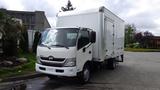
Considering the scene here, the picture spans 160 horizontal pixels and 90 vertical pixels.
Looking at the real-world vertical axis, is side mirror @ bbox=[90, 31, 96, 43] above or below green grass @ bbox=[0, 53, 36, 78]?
above

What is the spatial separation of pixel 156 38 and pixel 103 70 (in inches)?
1679

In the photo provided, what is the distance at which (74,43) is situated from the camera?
35.8 feet

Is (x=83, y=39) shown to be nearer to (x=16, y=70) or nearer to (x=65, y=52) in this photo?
(x=65, y=52)

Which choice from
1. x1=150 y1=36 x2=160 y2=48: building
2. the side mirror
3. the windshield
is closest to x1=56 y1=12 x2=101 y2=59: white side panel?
the side mirror

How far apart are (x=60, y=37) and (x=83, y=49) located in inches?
40.1

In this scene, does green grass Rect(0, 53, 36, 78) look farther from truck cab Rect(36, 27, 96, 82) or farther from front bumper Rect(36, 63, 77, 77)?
front bumper Rect(36, 63, 77, 77)

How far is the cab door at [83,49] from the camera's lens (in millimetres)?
11070

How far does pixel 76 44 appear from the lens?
35.8ft

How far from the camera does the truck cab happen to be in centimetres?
1073

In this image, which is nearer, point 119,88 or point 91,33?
point 119,88

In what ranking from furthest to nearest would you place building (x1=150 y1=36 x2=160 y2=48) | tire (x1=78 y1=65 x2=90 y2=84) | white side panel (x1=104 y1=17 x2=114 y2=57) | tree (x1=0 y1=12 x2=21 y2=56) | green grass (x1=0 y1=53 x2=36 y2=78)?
1. building (x1=150 y1=36 x2=160 y2=48)
2. tree (x1=0 y1=12 x2=21 y2=56)
3. white side panel (x1=104 y1=17 x2=114 y2=57)
4. green grass (x1=0 y1=53 x2=36 y2=78)
5. tire (x1=78 y1=65 x2=90 y2=84)

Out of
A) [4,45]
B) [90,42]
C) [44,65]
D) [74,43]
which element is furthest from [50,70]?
[4,45]

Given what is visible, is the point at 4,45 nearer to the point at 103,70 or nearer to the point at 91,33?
the point at 103,70

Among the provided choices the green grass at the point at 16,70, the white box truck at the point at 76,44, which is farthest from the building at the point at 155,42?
the green grass at the point at 16,70
